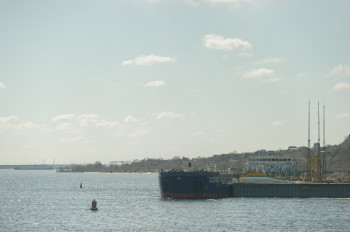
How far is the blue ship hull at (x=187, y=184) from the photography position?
109438 millimetres

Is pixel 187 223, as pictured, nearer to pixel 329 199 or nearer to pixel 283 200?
pixel 283 200

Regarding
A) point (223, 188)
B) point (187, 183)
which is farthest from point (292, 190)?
point (187, 183)

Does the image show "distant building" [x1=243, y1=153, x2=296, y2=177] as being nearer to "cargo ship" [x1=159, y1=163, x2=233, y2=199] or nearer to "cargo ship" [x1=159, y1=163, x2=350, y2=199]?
"cargo ship" [x1=159, y1=163, x2=350, y2=199]

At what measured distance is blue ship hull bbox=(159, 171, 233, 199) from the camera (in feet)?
359

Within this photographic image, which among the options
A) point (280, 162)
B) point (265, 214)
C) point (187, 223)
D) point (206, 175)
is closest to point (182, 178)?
point (206, 175)

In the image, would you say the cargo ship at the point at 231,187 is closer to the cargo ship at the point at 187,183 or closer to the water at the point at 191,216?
the cargo ship at the point at 187,183

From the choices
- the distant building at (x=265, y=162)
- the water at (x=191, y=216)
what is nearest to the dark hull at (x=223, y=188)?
the water at (x=191, y=216)

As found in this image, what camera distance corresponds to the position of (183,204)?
10244 cm

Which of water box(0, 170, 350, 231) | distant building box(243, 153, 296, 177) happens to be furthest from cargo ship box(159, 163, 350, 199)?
distant building box(243, 153, 296, 177)

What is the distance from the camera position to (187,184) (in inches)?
4341

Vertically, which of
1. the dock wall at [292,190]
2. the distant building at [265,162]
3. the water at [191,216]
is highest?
the distant building at [265,162]

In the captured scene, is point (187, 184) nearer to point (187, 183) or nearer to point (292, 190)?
point (187, 183)

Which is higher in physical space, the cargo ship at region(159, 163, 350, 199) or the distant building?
the distant building

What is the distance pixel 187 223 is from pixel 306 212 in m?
25.0
